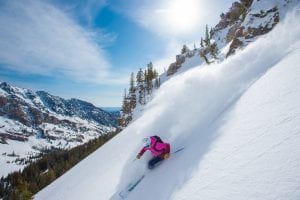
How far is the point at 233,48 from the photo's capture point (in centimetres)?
4025

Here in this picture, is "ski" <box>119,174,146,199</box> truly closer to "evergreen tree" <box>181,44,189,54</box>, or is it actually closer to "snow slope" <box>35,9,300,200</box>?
"snow slope" <box>35,9,300,200</box>

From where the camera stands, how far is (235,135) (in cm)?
894

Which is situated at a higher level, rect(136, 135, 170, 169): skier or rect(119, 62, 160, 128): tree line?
rect(119, 62, 160, 128): tree line

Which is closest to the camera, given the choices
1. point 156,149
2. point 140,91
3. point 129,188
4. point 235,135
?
point 235,135

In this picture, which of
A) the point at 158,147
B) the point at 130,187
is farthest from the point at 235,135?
the point at 130,187

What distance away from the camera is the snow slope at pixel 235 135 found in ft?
19.7

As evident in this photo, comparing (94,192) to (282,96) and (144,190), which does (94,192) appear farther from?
(282,96)

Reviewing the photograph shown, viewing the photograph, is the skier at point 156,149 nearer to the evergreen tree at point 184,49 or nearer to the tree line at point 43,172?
the tree line at point 43,172

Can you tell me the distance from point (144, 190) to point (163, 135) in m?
A: 5.48

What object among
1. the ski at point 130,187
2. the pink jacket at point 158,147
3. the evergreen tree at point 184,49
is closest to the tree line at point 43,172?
the ski at point 130,187

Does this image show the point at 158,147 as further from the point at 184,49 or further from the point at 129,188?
the point at 184,49

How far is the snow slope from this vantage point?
19.7 ft

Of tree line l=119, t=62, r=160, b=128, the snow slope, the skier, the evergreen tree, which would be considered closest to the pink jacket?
the skier

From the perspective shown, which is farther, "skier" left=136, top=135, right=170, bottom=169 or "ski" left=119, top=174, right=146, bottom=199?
"skier" left=136, top=135, right=170, bottom=169
